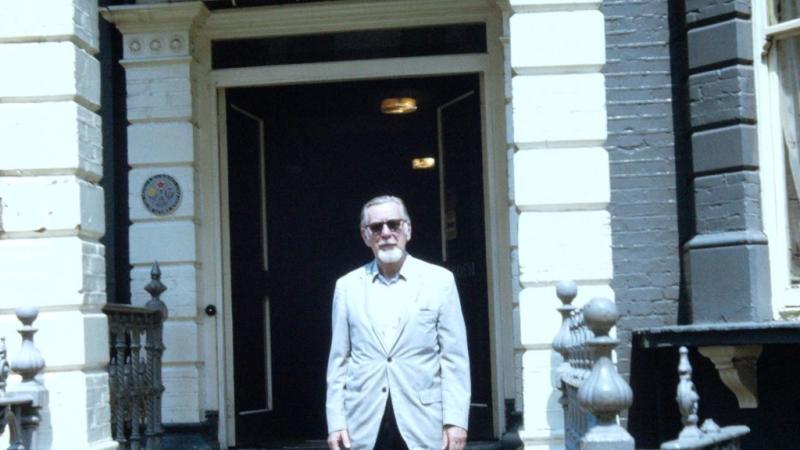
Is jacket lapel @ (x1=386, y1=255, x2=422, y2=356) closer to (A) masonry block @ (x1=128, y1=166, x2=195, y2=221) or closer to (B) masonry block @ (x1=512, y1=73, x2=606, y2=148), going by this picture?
(B) masonry block @ (x1=512, y1=73, x2=606, y2=148)

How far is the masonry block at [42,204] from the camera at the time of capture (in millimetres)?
7582

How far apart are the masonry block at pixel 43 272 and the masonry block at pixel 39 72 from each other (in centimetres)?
83

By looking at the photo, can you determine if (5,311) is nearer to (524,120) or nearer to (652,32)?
(524,120)

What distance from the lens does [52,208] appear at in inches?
299

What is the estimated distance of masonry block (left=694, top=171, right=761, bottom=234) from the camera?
26.9 feet

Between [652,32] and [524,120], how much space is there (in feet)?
3.55

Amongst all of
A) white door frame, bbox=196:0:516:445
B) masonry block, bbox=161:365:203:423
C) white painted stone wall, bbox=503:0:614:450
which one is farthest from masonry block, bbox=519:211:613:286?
masonry block, bbox=161:365:203:423

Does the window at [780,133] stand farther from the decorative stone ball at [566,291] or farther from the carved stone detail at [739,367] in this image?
the decorative stone ball at [566,291]

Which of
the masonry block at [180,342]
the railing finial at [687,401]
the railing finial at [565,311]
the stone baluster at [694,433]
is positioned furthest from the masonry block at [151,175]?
the railing finial at [687,401]

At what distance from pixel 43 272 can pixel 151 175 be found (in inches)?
112

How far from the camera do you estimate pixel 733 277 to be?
8.17 meters

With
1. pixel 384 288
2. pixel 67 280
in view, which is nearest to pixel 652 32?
pixel 384 288

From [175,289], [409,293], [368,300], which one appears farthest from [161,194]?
[409,293]

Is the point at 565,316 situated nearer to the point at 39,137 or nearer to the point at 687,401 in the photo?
the point at 687,401
